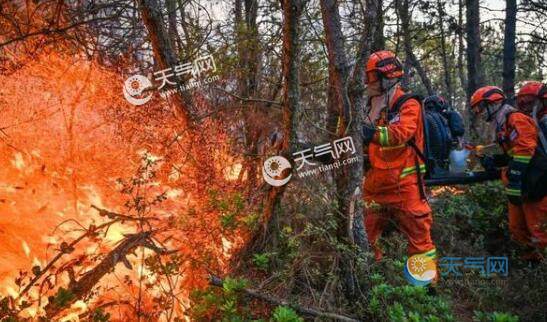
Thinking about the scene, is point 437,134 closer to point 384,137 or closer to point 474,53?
point 384,137

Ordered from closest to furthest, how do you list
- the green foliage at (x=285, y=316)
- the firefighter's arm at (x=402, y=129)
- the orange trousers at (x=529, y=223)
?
1. the green foliage at (x=285, y=316)
2. the firefighter's arm at (x=402, y=129)
3. the orange trousers at (x=529, y=223)

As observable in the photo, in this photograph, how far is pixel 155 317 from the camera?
3879 mm

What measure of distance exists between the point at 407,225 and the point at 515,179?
1763mm

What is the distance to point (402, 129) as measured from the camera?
14.1ft

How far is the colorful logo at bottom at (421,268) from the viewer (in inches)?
176

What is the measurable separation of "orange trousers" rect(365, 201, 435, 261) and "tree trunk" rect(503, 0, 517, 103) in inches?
263

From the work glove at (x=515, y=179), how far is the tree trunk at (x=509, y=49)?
17.1ft

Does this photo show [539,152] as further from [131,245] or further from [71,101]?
[71,101]

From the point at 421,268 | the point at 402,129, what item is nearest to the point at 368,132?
the point at 402,129

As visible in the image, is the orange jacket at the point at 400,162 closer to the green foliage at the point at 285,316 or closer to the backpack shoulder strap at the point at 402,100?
the backpack shoulder strap at the point at 402,100

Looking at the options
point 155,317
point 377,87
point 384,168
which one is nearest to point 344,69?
point 377,87

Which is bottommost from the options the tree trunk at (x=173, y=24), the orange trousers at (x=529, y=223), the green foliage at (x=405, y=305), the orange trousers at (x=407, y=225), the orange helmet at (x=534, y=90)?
the orange trousers at (x=529, y=223)

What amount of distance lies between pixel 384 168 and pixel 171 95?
2728 mm

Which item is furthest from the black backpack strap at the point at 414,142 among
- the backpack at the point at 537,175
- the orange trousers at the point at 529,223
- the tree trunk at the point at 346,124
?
the backpack at the point at 537,175
